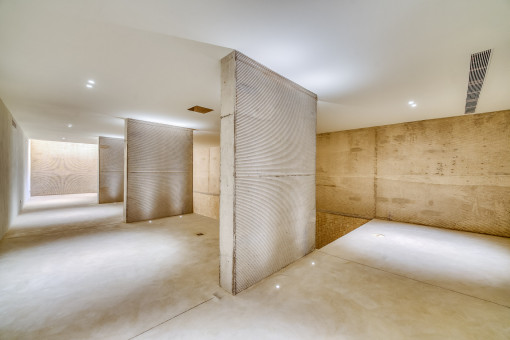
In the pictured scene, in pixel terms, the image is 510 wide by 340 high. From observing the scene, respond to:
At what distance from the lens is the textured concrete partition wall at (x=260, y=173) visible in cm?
278

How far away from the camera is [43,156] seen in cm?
1274

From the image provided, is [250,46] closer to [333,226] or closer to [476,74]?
[476,74]

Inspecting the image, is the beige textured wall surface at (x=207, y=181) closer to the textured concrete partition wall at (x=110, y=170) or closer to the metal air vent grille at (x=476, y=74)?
the textured concrete partition wall at (x=110, y=170)

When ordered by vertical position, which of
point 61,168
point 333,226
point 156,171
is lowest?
point 333,226

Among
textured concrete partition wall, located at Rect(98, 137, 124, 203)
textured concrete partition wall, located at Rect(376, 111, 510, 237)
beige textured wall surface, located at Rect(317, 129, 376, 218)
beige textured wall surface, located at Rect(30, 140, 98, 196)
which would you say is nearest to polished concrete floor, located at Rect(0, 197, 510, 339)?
textured concrete partition wall, located at Rect(376, 111, 510, 237)

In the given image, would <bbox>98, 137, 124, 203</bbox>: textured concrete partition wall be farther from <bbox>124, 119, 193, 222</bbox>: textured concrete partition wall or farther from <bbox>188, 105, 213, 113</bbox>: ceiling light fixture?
<bbox>188, 105, 213, 113</bbox>: ceiling light fixture

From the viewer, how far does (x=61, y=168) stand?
13227 millimetres

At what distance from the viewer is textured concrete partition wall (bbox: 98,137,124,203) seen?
10258mm

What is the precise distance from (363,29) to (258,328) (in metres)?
3.44

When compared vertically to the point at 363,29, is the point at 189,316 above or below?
below

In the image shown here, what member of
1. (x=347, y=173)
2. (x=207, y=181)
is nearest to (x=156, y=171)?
(x=347, y=173)

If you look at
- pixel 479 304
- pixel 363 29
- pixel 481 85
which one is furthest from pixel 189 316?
pixel 481 85

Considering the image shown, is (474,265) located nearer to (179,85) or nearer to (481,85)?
(481,85)

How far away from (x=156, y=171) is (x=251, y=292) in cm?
565
